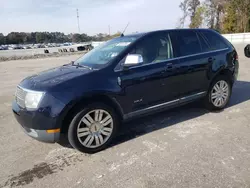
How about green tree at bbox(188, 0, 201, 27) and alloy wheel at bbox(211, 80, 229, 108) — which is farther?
green tree at bbox(188, 0, 201, 27)

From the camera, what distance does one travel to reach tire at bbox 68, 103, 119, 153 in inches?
120

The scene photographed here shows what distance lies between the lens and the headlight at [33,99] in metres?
2.88

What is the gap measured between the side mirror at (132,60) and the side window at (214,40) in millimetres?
2052

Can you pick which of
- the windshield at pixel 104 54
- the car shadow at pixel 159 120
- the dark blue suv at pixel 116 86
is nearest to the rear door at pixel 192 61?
the dark blue suv at pixel 116 86

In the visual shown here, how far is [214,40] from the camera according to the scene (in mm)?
4637

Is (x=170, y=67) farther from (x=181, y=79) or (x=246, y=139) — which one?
(x=246, y=139)

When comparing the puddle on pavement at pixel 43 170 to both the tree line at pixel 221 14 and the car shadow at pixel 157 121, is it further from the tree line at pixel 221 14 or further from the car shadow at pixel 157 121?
the tree line at pixel 221 14

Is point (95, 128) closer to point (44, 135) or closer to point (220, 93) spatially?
point (44, 135)

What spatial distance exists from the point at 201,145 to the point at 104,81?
5.77 feet

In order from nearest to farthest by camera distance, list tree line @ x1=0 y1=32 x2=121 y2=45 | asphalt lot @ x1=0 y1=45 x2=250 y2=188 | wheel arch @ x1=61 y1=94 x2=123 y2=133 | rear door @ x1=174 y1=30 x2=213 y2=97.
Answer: asphalt lot @ x1=0 y1=45 x2=250 y2=188, wheel arch @ x1=61 y1=94 x2=123 y2=133, rear door @ x1=174 y1=30 x2=213 y2=97, tree line @ x1=0 y1=32 x2=121 y2=45

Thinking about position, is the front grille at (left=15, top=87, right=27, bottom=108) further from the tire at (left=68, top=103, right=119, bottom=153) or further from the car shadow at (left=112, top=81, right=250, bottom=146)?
the car shadow at (left=112, top=81, right=250, bottom=146)

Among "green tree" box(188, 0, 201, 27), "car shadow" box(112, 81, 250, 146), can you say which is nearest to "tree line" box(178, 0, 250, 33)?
"green tree" box(188, 0, 201, 27)

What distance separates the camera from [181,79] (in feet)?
13.0

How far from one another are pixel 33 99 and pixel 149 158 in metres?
1.79
